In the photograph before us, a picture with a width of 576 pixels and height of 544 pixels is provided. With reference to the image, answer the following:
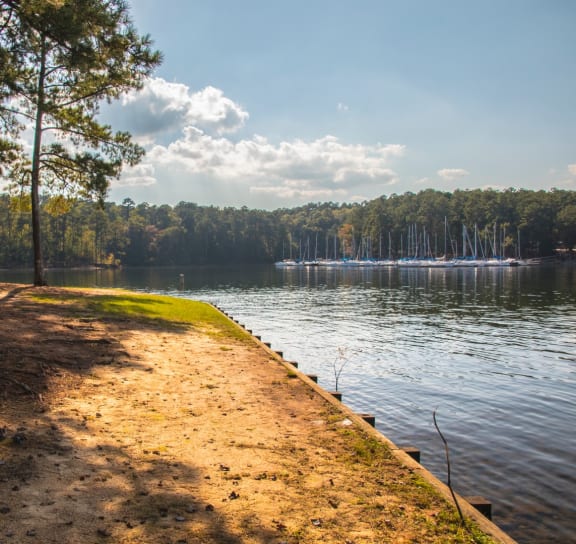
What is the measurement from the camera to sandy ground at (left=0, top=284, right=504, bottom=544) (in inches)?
219

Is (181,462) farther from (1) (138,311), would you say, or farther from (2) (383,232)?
(2) (383,232)

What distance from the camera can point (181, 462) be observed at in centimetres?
734

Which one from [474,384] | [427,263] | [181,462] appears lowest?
[474,384]

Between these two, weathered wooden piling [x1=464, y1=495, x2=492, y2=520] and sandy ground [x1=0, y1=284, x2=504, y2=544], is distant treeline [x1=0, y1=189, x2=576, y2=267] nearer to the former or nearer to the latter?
sandy ground [x1=0, y1=284, x2=504, y2=544]

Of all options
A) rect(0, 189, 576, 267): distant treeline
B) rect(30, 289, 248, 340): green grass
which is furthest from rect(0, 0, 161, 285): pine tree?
rect(0, 189, 576, 267): distant treeline

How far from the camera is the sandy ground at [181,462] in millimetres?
5570

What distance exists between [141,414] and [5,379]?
284cm

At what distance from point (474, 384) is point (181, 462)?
520 inches

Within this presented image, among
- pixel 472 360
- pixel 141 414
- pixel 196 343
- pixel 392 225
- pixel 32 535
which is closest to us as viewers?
pixel 32 535

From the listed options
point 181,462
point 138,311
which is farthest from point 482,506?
point 138,311

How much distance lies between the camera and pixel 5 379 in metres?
9.84

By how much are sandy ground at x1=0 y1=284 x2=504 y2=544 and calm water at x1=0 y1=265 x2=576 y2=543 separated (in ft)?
9.32

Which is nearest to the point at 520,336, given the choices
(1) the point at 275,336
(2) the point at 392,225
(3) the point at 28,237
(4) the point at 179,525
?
(1) the point at 275,336

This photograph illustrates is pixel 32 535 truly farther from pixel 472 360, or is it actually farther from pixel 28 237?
pixel 28 237
